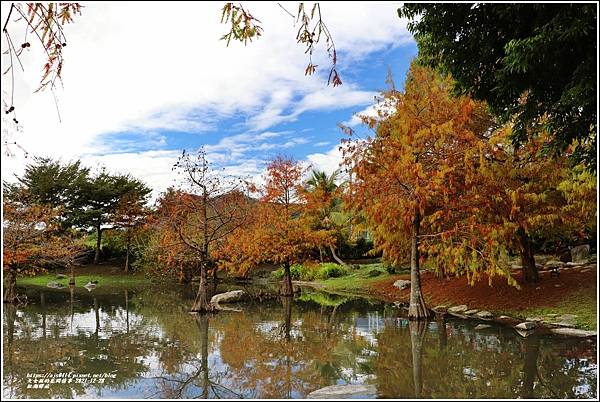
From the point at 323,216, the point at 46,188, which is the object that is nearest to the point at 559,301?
the point at 323,216

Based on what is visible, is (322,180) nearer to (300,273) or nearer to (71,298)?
(300,273)

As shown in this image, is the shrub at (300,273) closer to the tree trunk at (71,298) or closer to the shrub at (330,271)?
the shrub at (330,271)

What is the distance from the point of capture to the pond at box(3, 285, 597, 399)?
21.3 feet

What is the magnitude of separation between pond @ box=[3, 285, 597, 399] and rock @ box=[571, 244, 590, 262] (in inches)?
316

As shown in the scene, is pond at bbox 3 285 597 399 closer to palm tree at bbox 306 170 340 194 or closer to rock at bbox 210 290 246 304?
rock at bbox 210 290 246 304

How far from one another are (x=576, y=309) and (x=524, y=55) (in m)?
8.27

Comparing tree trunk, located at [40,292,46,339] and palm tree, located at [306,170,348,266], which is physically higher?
palm tree, located at [306,170,348,266]

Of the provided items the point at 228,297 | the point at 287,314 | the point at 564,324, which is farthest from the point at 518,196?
the point at 228,297

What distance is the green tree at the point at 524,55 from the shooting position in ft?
17.6

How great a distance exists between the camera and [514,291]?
13.7 meters

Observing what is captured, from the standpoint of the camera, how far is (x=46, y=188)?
28797mm

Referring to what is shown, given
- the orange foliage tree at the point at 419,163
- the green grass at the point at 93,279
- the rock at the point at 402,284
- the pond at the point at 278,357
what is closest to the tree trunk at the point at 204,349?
the pond at the point at 278,357

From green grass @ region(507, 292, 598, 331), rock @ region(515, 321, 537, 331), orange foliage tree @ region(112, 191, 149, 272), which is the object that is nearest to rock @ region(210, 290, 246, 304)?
green grass @ region(507, 292, 598, 331)

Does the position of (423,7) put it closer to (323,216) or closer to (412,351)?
(412,351)
